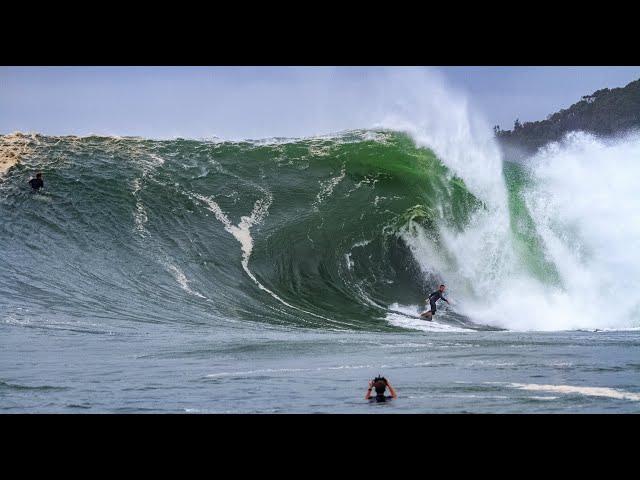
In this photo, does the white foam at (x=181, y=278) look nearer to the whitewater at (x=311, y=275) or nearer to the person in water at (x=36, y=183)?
the whitewater at (x=311, y=275)

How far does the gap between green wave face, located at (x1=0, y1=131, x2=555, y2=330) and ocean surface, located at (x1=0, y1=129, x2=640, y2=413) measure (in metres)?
0.06

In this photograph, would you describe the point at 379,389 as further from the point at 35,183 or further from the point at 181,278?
the point at 35,183

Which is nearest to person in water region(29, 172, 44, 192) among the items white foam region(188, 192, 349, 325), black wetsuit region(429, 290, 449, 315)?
white foam region(188, 192, 349, 325)

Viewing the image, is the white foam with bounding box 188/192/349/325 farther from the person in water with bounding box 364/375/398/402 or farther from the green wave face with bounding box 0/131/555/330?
the person in water with bounding box 364/375/398/402

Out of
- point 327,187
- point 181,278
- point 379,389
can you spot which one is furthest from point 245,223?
point 379,389

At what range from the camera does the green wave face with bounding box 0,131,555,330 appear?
14.5 metres

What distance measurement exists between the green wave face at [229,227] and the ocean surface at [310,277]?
0.18 ft

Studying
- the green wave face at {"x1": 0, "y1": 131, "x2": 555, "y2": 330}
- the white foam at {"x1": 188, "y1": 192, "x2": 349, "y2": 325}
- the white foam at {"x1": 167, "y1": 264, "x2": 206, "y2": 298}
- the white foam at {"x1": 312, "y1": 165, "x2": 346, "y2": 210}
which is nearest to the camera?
the green wave face at {"x1": 0, "y1": 131, "x2": 555, "y2": 330}

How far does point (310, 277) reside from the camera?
15.9 meters

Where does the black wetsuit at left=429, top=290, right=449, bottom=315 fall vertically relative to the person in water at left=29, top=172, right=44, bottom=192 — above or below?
below

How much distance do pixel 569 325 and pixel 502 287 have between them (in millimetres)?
2111
